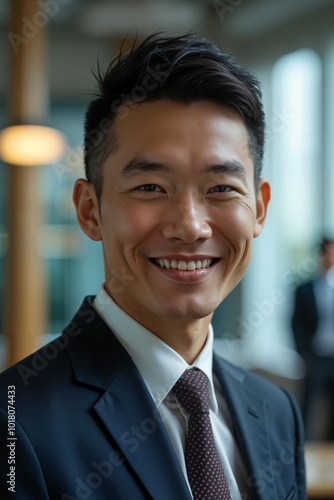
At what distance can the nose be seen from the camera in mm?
1032

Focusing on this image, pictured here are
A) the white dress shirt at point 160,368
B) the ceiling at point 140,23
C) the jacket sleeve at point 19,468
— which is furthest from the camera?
the ceiling at point 140,23

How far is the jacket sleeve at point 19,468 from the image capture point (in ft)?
3.04

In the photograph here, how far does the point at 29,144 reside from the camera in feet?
13.2

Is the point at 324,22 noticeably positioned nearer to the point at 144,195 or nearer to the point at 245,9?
the point at 245,9

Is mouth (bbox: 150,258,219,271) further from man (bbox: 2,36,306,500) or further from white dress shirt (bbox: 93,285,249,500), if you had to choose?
white dress shirt (bbox: 93,285,249,500)

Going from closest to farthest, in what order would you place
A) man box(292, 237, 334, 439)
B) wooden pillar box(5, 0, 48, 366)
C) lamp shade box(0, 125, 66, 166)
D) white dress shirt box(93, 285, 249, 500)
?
white dress shirt box(93, 285, 249, 500)
lamp shade box(0, 125, 66, 166)
wooden pillar box(5, 0, 48, 366)
man box(292, 237, 334, 439)

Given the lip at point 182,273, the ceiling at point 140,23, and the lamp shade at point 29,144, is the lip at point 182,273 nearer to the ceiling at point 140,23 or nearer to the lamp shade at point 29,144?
the lamp shade at point 29,144

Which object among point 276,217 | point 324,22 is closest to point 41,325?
point 276,217

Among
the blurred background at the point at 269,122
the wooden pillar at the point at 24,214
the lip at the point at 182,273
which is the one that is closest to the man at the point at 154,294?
the lip at the point at 182,273

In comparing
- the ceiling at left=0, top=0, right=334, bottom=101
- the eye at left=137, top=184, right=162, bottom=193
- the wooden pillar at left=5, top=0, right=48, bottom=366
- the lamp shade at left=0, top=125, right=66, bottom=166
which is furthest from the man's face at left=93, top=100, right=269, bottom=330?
the ceiling at left=0, top=0, right=334, bottom=101

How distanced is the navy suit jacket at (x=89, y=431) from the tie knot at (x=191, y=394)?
0.08 meters

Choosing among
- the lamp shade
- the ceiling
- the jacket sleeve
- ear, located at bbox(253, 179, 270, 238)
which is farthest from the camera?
the ceiling

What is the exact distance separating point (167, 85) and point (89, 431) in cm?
68

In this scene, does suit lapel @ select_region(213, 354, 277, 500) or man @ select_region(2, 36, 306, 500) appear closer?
man @ select_region(2, 36, 306, 500)
